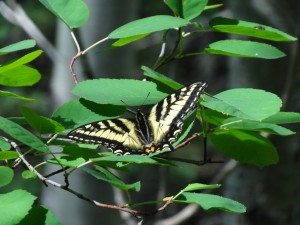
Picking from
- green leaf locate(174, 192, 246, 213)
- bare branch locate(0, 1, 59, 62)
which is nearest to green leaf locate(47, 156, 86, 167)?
green leaf locate(174, 192, 246, 213)

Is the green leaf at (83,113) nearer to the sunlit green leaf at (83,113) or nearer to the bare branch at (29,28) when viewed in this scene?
the sunlit green leaf at (83,113)

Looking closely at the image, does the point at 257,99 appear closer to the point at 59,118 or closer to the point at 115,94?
the point at 115,94

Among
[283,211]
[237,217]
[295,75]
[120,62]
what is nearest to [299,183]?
[283,211]

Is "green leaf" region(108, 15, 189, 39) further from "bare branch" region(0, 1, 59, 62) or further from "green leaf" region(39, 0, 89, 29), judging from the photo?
"bare branch" region(0, 1, 59, 62)

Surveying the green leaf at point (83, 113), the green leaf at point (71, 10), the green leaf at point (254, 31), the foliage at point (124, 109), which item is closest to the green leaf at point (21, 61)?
the foliage at point (124, 109)

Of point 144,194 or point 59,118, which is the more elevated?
point 59,118

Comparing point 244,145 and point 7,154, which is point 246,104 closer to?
point 244,145
